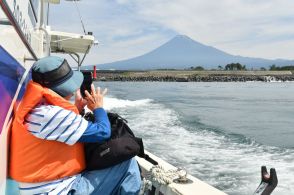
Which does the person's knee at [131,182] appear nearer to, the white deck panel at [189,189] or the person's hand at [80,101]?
the person's hand at [80,101]

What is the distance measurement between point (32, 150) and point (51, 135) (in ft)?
0.47

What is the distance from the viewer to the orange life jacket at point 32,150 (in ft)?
7.95

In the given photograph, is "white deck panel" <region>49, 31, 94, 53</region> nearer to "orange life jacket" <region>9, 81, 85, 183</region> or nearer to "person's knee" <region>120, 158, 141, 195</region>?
"person's knee" <region>120, 158, 141, 195</region>

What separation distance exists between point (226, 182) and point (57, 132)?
5014 millimetres

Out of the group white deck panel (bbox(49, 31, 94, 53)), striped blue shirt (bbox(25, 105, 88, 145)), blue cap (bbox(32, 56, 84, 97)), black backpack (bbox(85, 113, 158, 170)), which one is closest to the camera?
striped blue shirt (bbox(25, 105, 88, 145))

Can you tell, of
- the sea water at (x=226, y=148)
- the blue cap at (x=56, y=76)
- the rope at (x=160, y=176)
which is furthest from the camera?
the sea water at (x=226, y=148)

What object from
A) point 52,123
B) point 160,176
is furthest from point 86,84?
point 160,176

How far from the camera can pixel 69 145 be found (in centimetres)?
254

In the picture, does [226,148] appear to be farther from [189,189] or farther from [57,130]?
[57,130]

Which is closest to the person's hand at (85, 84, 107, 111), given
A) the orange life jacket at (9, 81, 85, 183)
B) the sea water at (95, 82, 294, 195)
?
the orange life jacket at (9, 81, 85, 183)

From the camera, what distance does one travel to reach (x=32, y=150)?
96.3 inches

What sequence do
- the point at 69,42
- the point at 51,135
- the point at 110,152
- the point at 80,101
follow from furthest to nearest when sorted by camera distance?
1. the point at 69,42
2. the point at 80,101
3. the point at 110,152
4. the point at 51,135

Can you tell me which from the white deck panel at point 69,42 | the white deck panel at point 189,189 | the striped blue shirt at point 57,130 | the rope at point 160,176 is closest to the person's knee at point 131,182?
the striped blue shirt at point 57,130

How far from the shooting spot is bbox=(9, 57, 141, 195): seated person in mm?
2416
